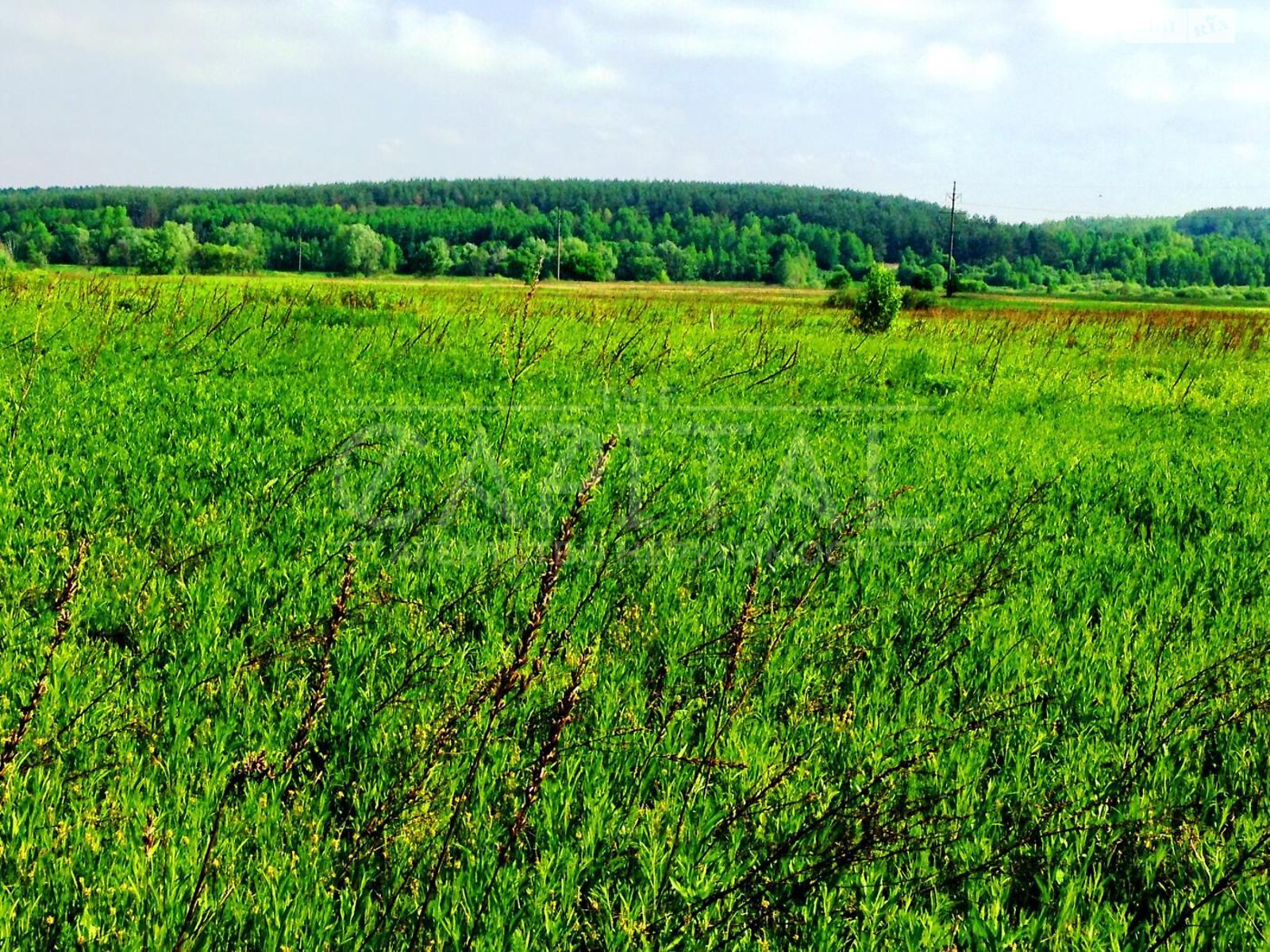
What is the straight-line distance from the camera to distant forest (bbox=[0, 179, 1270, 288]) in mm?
122125

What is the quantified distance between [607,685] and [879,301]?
17.9 metres

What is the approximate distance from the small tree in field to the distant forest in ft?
282

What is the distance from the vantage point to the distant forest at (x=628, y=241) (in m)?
122

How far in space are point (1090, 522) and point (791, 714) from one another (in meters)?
3.39

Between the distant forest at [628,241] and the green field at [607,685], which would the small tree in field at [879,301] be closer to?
the green field at [607,685]

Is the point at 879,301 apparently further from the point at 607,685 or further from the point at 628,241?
the point at 628,241

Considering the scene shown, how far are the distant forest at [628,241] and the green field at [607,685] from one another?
99.8 metres

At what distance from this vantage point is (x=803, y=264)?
129 metres

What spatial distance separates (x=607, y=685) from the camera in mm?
3088

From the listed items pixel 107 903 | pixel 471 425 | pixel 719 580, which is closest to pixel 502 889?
pixel 107 903

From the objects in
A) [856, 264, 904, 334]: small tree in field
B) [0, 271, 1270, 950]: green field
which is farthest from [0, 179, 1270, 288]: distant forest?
[0, 271, 1270, 950]: green field

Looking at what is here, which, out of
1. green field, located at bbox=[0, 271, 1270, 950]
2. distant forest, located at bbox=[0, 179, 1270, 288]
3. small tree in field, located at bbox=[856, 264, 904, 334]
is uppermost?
distant forest, located at bbox=[0, 179, 1270, 288]

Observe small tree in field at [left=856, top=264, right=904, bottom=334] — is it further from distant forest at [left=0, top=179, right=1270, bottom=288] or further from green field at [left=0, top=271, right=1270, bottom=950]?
distant forest at [left=0, top=179, right=1270, bottom=288]

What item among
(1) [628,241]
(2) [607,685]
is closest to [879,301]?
(2) [607,685]
